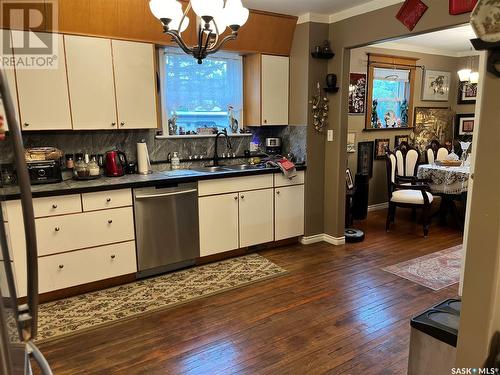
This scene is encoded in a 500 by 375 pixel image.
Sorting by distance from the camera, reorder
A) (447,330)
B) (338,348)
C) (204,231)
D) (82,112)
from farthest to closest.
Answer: (204,231) → (82,112) → (338,348) → (447,330)

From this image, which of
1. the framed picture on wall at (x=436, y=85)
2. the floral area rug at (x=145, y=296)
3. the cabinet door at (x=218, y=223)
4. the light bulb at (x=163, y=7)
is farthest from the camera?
the framed picture on wall at (x=436, y=85)

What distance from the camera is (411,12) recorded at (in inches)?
118

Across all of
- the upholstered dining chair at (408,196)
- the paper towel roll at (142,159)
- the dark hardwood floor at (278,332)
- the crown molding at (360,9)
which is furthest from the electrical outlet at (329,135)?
the paper towel roll at (142,159)

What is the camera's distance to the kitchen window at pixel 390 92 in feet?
17.2

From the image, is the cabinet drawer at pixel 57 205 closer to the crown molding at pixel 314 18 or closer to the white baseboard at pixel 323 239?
the white baseboard at pixel 323 239

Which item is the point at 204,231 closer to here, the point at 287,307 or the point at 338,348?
the point at 287,307

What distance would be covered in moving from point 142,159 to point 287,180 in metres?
1.50

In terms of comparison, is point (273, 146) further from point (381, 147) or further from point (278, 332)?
Answer: point (278, 332)

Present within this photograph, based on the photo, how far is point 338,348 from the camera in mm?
2266

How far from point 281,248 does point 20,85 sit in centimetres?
283

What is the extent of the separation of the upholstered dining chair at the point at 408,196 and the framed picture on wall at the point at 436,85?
1.70 meters

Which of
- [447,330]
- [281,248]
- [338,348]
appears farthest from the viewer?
[281,248]

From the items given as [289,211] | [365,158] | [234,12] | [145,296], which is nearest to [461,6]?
[234,12]

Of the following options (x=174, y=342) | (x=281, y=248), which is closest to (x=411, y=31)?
(x=281, y=248)
